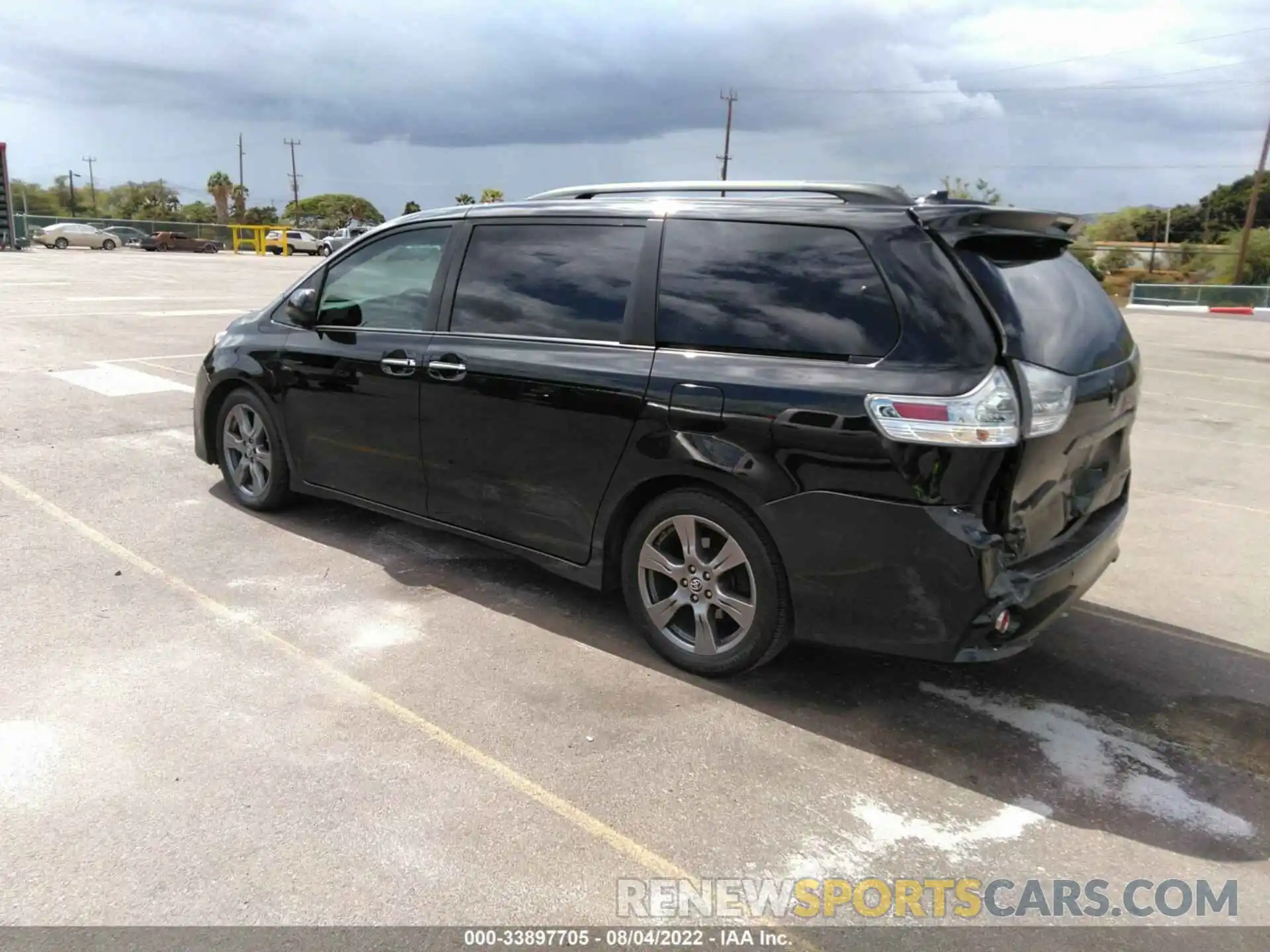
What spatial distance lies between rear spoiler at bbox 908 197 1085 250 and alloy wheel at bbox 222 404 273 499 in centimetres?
391

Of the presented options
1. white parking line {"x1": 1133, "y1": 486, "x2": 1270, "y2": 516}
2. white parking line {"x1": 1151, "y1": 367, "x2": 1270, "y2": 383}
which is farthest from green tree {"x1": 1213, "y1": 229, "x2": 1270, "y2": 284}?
white parking line {"x1": 1133, "y1": 486, "x2": 1270, "y2": 516}

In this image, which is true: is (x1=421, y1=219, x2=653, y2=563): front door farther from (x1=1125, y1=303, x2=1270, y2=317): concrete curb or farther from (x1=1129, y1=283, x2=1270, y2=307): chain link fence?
(x1=1129, y1=283, x2=1270, y2=307): chain link fence

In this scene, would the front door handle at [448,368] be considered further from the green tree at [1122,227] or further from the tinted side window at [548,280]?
the green tree at [1122,227]

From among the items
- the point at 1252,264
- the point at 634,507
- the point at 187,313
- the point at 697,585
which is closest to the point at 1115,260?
the point at 1252,264

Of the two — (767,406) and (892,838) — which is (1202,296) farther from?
(892,838)

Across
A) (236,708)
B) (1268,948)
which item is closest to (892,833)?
(1268,948)

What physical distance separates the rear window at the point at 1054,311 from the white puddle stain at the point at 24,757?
11.3 feet

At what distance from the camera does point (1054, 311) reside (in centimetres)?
343

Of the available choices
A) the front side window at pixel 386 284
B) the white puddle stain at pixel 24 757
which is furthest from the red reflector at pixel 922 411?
the white puddle stain at pixel 24 757

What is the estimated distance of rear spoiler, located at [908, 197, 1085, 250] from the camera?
324 cm

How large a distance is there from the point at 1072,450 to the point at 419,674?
2603mm

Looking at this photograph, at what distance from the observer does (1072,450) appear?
333cm

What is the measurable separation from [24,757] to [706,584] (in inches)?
95.4

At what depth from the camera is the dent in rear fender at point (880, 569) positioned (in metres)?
3.09
